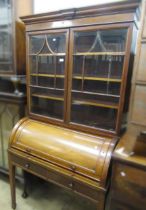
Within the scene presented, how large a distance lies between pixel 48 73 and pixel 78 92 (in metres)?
0.41

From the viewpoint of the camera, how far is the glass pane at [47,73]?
1525mm

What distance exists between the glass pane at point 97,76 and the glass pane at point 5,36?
79 centimetres

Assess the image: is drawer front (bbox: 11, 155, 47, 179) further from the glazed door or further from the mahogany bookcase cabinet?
the glazed door

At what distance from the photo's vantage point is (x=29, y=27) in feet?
5.16

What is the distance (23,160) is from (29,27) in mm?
1304

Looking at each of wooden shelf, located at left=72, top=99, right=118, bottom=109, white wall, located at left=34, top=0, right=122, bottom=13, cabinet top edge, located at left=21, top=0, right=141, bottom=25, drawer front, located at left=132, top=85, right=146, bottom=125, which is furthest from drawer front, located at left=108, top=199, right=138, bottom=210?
white wall, located at left=34, top=0, right=122, bottom=13

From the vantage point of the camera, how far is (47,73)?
1669 millimetres

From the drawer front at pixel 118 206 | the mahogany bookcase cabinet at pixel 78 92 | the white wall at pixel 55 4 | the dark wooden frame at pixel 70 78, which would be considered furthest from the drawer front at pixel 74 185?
the white wall at pixel 55 4

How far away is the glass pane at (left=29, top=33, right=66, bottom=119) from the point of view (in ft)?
5.00

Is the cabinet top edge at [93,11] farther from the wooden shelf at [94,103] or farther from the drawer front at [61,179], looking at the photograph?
the drawer front at [61,179]

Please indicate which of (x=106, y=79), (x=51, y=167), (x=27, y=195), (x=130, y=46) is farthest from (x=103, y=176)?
(x=27, y=195)

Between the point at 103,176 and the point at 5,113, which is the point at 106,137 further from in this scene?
the point at 5,113

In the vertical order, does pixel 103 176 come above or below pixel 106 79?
below

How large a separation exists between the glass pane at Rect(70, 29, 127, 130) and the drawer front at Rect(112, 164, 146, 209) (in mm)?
416
